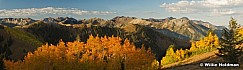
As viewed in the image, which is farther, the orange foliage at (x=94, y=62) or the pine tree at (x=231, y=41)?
the orange foliage at (x=94, y=62)

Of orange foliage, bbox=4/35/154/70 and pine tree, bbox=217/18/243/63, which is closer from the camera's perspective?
Answer: pine tree, bbox=217/18/243/63

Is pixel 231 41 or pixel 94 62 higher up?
pixel 231 41

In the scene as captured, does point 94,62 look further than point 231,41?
Yes

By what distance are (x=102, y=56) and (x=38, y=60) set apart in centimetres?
2921

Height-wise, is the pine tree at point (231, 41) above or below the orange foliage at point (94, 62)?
above

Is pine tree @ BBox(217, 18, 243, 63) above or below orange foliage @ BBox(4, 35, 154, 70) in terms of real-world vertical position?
above

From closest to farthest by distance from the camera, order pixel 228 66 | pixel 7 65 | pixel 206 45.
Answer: pixel 228 66, pixel 7 65, pixel 206 45

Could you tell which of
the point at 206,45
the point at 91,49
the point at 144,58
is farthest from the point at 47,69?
the point at 206,45

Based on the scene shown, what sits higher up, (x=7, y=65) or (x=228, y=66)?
(x=228, y=66)

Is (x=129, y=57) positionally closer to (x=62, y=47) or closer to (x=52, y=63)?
(x=52, y=63)

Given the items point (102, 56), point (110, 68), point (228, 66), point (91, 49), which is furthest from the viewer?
point (91, 49)

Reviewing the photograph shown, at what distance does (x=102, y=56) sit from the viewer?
110625mm

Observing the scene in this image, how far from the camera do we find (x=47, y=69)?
84.9m

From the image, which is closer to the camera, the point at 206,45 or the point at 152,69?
the point at 152,69
